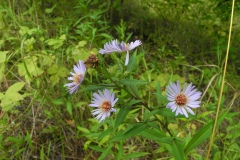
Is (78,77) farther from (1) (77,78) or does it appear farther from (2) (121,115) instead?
(2) (121,115)

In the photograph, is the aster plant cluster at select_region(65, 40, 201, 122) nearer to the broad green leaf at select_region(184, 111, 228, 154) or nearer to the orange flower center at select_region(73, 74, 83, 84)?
the orange flower center at select_region(73, 74, 83, 84)

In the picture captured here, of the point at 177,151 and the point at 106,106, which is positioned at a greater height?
the point at 106,106

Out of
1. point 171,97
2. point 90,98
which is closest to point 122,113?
point 171,97

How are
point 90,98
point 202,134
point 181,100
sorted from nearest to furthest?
point 181,100 → point 202,134 → point 90,98

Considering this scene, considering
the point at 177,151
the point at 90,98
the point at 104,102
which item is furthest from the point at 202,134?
the point at 90,98

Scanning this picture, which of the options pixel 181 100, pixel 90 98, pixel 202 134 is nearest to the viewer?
pixel 181 100

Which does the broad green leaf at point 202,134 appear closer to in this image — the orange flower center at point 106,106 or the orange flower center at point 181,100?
the orange flower center at point 181,100

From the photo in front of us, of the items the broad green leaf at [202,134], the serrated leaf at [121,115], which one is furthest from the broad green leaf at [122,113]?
the broad green leaf at [202,134]

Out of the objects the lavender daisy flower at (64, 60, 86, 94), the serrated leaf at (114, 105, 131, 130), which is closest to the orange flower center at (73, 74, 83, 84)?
the lavender daisy flower at (64, 60, 86, 94)

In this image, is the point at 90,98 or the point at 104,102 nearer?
the point at 104,102
